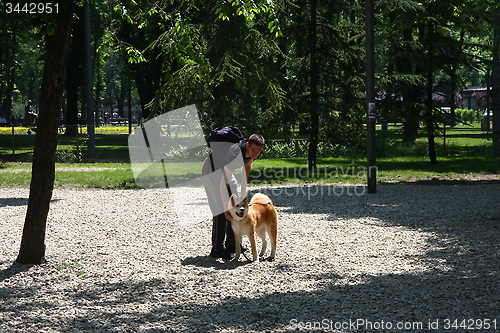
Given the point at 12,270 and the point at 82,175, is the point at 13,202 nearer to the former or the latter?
the point at 82,175

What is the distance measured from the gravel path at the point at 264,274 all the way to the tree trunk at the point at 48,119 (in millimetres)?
645

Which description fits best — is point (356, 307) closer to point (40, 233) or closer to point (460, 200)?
point (40, 233)

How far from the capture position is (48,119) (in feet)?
22.3

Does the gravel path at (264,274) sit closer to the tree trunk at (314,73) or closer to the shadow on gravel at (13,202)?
the shadow on gravel at (13,202)

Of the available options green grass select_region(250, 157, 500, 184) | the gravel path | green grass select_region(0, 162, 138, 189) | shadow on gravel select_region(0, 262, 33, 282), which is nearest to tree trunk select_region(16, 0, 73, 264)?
shadow on gravel select_region(0, 262, 33, 282)

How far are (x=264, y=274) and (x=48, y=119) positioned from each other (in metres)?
3.12

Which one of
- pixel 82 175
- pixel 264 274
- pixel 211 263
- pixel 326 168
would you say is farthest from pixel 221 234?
pixel 326 168

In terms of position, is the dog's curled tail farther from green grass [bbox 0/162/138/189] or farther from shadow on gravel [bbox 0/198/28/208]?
green grass [bbox 0/162/138/189]

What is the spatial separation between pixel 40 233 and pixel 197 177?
34.8 feet

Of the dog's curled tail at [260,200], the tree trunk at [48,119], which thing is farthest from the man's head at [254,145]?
the tree trunk at [48,119]

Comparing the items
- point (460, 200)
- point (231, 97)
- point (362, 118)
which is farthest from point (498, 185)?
point (231, 97)

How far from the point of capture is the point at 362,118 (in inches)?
731

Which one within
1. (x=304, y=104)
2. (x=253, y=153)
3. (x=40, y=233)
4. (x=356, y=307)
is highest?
(x=304, y=104)

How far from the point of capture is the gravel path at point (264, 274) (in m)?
5.09
